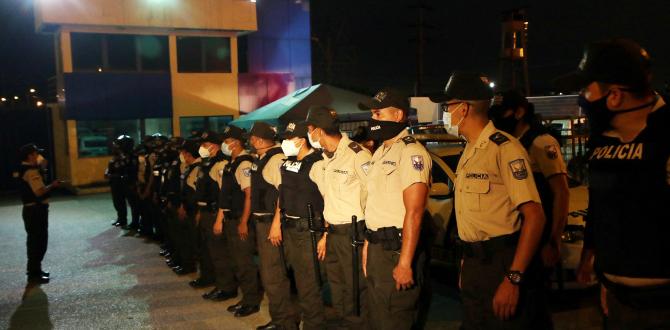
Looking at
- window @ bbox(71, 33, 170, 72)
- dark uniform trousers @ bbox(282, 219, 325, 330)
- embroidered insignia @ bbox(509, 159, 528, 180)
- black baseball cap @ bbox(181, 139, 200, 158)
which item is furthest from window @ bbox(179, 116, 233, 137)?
embroidered insignia @ bbox(509, 159, 528, 180)

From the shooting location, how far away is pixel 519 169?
10.3 ft

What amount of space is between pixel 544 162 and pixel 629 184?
1.87 m

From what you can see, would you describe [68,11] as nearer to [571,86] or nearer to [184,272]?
[184,272]

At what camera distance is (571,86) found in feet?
9.54

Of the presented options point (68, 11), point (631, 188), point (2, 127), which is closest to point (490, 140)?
point (631, 188)

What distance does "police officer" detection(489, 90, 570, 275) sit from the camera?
394 centimetres

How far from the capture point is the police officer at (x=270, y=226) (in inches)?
216

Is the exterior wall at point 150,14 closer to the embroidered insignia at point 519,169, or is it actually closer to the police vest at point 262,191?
the police vest at point 262,191

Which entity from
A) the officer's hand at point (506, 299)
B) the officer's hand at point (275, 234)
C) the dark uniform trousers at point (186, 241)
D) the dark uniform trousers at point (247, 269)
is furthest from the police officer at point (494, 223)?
the dark uniform trousers at point (186, 241)

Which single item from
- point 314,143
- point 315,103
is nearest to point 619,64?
point 314,143

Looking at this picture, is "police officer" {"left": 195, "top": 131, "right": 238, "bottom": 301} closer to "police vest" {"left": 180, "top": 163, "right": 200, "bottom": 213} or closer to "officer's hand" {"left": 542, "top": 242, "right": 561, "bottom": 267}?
"police vest" {"left": 180, "top": 163, "right": 200, "bottom": 213}

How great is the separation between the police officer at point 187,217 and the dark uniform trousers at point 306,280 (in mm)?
3149

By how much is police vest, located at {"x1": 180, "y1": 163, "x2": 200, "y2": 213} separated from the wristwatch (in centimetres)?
547

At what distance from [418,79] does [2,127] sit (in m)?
18.4
